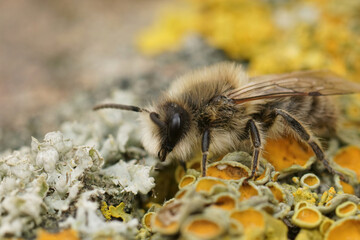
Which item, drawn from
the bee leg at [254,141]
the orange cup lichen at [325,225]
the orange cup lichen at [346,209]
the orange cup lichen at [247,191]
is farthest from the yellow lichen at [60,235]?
the orange cup lichen at [346,209]

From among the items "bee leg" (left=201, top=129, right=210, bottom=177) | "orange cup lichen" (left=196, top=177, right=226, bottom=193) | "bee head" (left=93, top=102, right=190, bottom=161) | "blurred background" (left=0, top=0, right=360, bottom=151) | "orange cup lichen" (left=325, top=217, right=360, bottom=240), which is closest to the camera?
"orange cup lichen" (left=325, top=217, right=360, bottom=240)

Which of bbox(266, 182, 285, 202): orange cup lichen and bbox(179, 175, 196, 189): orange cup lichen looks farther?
bbox(179, 175, 196, 189): orange cup lichen

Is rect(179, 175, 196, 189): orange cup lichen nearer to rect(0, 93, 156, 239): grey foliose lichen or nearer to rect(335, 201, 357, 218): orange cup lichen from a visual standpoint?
rect(0, 93, 156, 239): grey foliose lichen

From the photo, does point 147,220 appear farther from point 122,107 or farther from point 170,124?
point 122,107

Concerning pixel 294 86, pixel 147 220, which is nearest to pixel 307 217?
pixel 147 220

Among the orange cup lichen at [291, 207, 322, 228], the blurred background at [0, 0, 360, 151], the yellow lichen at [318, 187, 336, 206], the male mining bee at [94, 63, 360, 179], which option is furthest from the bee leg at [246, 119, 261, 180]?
the blurred background at [0, 0, 360, 151]

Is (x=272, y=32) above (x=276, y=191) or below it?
above
